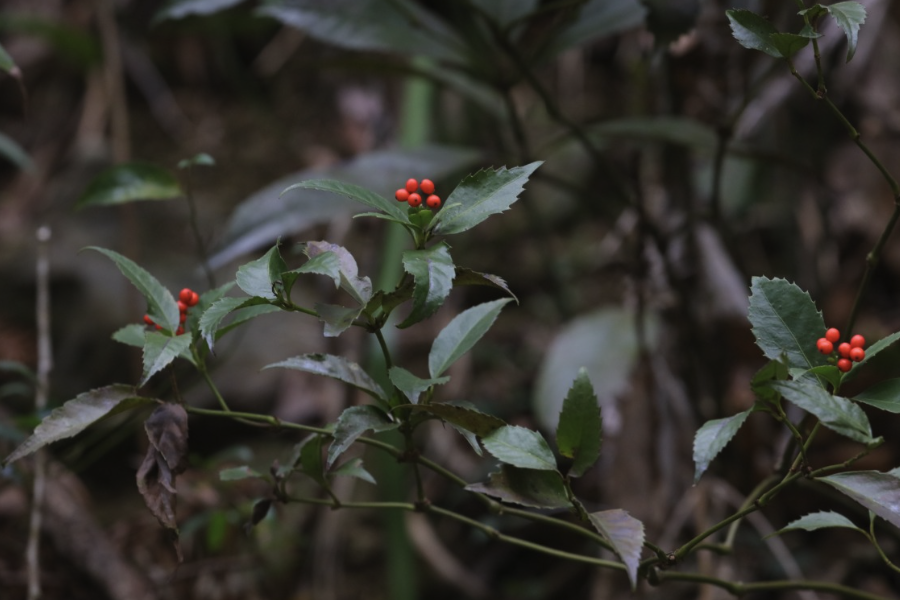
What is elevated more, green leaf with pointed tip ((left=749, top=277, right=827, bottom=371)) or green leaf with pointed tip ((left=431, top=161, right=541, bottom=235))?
green leaf with pointed tip ((left=431, top=161, right=541, bottom=235))

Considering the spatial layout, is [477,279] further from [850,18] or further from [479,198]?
[850,18]

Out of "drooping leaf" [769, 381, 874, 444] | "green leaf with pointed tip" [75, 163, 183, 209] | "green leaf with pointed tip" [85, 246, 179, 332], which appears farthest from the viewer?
"green leaf with pointed tip" [75, 163, 183, 209]

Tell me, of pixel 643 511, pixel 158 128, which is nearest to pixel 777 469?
pixel 643 511

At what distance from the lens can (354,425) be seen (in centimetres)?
49

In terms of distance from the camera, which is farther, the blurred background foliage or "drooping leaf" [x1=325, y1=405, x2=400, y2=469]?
the blurred background foliage

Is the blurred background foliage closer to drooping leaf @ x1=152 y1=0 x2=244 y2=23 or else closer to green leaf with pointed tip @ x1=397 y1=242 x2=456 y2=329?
drooping leaf @ x1=152 y1=0 x2=244 y2=23

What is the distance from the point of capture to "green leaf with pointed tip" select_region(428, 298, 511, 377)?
558 mm

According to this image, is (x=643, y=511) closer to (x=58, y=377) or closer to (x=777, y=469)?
(x=777, y=469)

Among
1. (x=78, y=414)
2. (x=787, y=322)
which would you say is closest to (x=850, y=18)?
(x=787, y=322)

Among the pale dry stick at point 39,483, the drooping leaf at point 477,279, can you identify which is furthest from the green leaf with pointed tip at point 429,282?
the pale dry stick at point 39,483

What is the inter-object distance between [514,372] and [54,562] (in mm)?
1063

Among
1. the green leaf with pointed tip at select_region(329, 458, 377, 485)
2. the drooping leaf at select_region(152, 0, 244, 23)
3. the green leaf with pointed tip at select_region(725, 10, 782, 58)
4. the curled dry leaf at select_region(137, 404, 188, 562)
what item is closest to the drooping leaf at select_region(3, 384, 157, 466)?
the curled dry leaf at select_region(137, 404, 188, 562)

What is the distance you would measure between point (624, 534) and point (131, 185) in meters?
0.62

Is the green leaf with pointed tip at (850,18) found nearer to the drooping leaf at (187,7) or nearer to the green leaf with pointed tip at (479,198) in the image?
the green leaf with pointed tip at (479,198)
